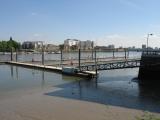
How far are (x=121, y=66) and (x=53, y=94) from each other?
17761mm

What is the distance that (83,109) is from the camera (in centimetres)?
1967

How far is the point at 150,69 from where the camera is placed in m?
36.7

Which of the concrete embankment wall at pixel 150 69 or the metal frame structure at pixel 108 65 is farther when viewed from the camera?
the metal frame structure at pixel 108 65

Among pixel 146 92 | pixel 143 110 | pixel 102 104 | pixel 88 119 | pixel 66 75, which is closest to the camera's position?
pixel 88 119

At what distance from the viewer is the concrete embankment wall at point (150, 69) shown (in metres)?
35.8

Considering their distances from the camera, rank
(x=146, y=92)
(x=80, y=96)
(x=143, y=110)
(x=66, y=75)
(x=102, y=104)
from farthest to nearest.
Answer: (x=66, y=75) → (x=146, y=92) → (x=80, y=96) → (x=102, y=104) → (x=143, y=110)

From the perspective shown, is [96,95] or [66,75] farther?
[66,75]

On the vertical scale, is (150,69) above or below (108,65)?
below

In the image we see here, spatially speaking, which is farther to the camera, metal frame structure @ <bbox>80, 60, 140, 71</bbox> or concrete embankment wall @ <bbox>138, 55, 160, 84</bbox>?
metal frame structure @ <bbox>80, 60, 140, 71</bbox>

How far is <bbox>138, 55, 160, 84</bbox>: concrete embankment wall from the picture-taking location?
35.8 metres

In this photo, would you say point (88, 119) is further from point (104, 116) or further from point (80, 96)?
point (80, 96)

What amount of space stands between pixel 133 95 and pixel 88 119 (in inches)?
366

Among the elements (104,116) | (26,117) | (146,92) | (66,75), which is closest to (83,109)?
(104,116)

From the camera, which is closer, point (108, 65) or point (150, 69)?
Result: point (150, 69)
